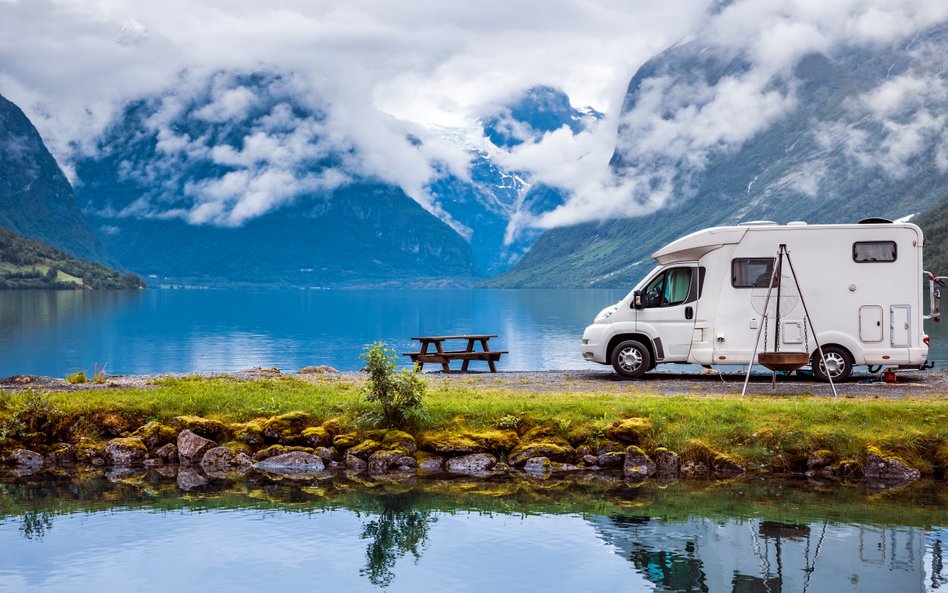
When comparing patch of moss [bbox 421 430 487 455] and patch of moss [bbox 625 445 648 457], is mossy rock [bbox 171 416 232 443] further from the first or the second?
patch of moss [bbox 625 445 648 457]

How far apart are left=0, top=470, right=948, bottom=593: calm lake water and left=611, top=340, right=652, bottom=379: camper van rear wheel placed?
911cm

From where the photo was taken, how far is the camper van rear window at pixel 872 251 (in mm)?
26344

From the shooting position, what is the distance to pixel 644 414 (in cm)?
2139

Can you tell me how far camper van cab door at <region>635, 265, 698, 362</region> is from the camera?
2772 centimetres

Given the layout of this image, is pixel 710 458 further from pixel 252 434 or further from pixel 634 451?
pixel 252 434

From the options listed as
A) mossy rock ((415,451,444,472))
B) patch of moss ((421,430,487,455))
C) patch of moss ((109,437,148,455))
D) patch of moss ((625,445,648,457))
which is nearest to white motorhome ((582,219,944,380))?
patch of moss ((625,445,648,457))

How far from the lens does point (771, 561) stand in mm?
15258

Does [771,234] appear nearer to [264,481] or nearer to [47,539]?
[264,481]

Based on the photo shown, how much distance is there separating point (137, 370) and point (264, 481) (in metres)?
54.3

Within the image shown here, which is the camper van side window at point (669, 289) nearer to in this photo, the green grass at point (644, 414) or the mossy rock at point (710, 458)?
the green grass at point (644, 414)

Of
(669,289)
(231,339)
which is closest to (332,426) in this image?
(669,289)

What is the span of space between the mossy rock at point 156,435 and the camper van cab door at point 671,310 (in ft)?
44.5

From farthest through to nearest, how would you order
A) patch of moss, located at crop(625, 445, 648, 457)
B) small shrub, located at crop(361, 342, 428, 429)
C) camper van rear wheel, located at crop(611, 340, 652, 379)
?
camper van rear wheel, located at crop(611, 340, 652, 379), small shrub, located at crop(361, 342, 428, 429), patch of moss, located at crop(625, 445, 648, 457)

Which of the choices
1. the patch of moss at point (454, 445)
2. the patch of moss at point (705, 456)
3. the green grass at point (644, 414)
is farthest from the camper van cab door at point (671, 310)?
the patch of moss at point (454, 445)
